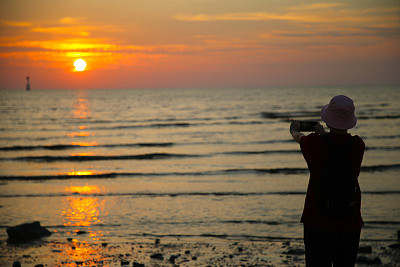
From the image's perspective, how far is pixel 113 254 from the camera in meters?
7.16

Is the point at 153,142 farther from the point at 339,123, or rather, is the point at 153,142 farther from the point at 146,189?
the point at 339,123

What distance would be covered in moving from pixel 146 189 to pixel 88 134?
18.8m

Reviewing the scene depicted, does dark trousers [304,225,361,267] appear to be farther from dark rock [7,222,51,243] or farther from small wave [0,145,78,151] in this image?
small wave [0,145,78,151]

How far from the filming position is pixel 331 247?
3459 millimetres

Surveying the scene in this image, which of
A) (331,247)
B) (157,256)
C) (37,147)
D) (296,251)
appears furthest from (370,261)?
(37,147)

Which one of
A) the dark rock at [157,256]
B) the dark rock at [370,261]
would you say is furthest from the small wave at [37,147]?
the dark rock at [370,261]


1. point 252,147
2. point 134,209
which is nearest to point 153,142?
point 252,147

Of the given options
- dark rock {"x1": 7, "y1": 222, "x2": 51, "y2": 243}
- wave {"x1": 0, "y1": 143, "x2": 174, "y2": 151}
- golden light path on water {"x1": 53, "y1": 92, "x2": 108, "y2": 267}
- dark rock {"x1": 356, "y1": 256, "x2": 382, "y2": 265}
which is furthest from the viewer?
wave {"x1": 0, "y1": 143, "x2": 174, "y2": 151}

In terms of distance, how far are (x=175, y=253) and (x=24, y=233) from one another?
287 centimetres

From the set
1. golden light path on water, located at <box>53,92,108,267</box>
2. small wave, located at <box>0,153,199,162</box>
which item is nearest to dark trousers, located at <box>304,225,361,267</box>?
golden light path on water, located at <box>53,92,108,267</box>

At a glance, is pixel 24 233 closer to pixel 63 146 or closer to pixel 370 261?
pixel 370 261

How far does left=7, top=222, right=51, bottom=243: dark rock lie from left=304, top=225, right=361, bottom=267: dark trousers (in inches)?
237

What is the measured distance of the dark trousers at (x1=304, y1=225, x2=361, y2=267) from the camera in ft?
11.2

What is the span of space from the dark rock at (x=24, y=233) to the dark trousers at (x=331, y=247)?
19.7 ft
